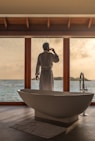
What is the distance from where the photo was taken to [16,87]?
20.2 ft

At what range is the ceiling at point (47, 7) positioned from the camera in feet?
15.2

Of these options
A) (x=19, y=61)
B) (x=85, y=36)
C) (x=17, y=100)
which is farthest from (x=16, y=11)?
(x=17, y=100)

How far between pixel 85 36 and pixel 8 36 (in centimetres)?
216

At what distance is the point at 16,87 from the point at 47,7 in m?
2.74

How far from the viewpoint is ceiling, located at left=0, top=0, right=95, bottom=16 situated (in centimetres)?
464

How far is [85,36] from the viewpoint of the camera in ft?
17.5

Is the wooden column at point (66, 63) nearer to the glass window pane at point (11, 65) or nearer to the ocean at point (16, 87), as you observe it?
the ocean at point (16, 87)

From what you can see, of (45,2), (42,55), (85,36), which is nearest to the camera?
(42,55)

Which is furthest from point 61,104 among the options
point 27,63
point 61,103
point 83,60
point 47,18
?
point 83,60

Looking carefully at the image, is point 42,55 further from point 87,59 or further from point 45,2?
point 87,59

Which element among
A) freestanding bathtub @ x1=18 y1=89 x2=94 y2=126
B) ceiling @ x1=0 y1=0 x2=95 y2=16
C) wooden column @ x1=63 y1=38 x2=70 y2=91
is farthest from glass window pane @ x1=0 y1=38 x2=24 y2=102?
freestanding bathtub @ x1=18 y1=89 x2=94 y2=126

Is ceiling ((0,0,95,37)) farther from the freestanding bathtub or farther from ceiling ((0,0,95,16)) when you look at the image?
the freestanding bathtub

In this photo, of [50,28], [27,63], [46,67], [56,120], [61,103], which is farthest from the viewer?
[27,63]

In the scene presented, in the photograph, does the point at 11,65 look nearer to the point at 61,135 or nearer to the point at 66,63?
the point at 66,63
